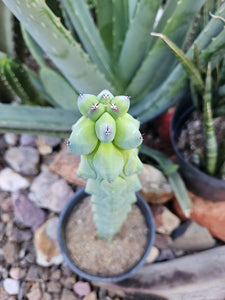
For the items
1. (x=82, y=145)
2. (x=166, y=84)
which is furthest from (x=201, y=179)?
(x=82, y=145)

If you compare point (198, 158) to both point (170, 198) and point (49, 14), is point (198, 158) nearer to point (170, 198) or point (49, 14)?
point (170, 198)

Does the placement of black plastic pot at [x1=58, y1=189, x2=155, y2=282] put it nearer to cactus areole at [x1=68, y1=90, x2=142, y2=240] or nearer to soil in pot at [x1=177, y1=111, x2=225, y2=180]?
soil in pot at [x1=177, y1=111, x2=225, y2=180]

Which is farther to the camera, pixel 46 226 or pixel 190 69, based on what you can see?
pixel 46 226

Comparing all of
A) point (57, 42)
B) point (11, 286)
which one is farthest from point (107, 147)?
point (11, 286)

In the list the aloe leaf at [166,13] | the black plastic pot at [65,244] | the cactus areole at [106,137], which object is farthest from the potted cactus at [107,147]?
the aloe leaf at [166,13]

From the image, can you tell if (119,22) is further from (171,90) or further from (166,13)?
(171,90)

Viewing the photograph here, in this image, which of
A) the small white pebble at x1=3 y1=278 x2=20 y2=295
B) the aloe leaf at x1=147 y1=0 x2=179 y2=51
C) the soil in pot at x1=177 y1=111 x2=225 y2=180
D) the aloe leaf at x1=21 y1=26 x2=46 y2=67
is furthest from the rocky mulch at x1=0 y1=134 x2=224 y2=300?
the aloe leaf at x1=147 y1=0 x2=179 y2=51
